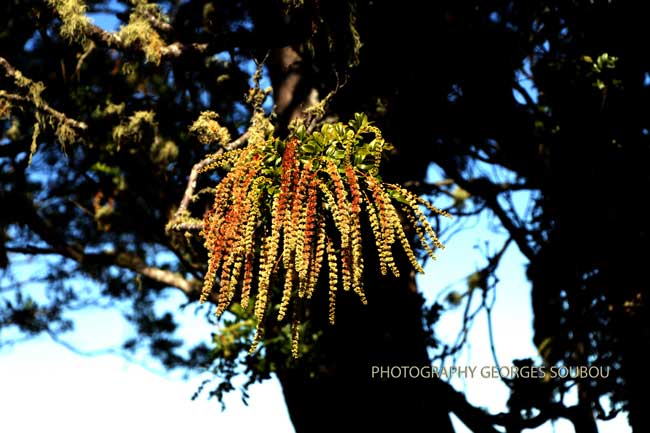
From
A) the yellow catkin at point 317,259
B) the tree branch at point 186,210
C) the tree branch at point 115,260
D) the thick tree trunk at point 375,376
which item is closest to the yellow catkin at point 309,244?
the yellow catkin at point 317,259

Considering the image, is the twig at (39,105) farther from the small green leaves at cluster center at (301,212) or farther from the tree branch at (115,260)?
the small green leaves at cluster center at (301,212)

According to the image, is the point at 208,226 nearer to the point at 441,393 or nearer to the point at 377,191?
the point at 377,191


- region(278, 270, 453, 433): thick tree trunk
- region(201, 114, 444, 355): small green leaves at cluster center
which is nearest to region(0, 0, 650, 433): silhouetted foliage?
region(278, 270, 453, 433): thick tree trunk

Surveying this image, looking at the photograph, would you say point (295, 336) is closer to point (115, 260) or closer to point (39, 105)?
point (39, 105)

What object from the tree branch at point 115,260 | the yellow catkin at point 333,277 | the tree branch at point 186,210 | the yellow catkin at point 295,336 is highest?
the tree branch at point 115,260

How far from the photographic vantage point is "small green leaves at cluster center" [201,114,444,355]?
263cm

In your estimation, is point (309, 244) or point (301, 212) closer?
point (309, 244)

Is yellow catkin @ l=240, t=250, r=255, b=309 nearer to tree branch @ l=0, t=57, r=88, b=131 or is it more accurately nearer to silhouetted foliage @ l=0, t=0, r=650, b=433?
silhouetted foliage @ l=0, t=0, r=650, b=433

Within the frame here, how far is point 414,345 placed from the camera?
522 cm

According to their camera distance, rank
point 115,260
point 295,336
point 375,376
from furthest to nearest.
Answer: point 115,260
point 375,376
point 295,336

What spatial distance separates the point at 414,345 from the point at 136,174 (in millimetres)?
3367

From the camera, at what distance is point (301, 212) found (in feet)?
9.51

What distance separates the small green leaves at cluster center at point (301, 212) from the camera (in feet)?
8.62

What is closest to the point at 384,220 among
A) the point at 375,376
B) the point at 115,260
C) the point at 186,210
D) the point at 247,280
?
the point at 247,280
